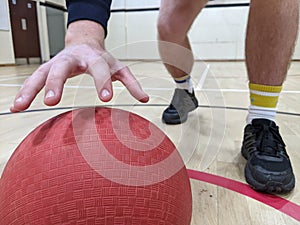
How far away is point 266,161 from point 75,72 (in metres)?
0.54

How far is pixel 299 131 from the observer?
1.26 m

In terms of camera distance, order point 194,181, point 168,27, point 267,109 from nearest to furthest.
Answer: point 194,181 < point 267,109 < point 168,27

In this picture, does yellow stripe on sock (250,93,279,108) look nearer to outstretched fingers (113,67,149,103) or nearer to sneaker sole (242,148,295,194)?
sneaker sole (242,148,295,194)

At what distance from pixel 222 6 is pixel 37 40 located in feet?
12.9

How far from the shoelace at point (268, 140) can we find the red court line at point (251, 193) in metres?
0.12

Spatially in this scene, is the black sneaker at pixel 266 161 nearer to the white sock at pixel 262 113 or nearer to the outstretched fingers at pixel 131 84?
the white sock at pixel 262 113

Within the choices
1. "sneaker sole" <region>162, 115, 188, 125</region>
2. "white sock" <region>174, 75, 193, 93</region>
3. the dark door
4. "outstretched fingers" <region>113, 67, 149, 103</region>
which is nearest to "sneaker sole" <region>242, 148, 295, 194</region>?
"outstretched fingers" <region>113, 67, 149, 103</region>

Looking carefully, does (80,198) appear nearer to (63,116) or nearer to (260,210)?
(63,116)

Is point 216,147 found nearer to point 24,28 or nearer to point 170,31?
point 170,31

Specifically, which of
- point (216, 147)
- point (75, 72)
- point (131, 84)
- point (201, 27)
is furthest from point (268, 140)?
point (201, 27)

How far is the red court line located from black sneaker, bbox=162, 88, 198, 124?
1.64 feet

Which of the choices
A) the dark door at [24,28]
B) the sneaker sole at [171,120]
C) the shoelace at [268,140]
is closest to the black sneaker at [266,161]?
the shoelace at [268,140]

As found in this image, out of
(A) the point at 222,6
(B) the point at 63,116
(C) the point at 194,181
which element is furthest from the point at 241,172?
(A) the point at 222,6

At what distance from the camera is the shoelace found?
0.84 meters
